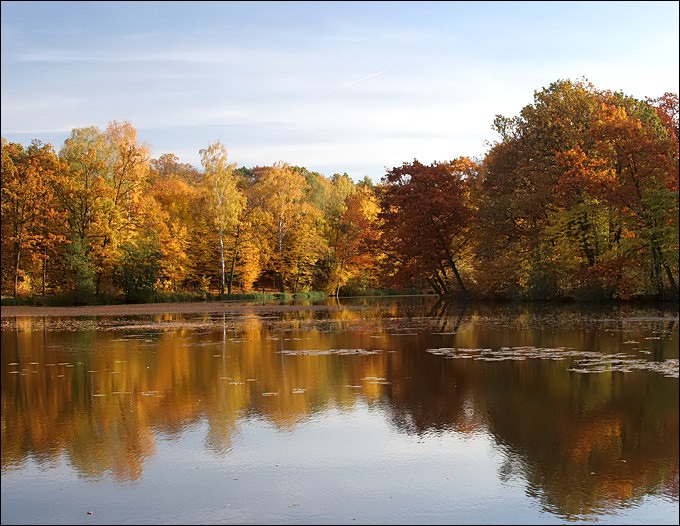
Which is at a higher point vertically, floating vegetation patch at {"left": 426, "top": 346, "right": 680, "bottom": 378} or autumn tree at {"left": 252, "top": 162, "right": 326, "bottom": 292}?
autumn tree at {"left": 252, "top": 162, "right": 326, "bottom": 292}

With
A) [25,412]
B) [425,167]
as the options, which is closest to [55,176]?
[425,167]

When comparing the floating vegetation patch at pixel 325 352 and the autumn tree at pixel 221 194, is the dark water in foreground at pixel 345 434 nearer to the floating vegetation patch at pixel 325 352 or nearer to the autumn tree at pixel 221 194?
the floating vegetation patch at pixel 325 352

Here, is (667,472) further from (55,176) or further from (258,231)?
(258,231)

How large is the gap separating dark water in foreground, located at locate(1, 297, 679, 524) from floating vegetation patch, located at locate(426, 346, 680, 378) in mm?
43

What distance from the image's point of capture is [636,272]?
3181cm

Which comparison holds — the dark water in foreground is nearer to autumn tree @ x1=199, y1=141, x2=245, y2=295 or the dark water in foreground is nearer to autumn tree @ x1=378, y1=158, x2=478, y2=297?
autumn tree @ x1=378, y1=158, x2=478, y2=297

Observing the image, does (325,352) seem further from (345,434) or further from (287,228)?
(287,228)

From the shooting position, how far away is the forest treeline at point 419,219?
105 feet

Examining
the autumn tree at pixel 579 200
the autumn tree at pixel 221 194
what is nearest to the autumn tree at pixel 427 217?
the autumn tree at pixel 579 200

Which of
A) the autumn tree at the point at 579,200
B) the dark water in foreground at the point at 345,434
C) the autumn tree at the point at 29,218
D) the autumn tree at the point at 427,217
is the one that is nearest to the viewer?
the dark water in foreground at the point at 345,434

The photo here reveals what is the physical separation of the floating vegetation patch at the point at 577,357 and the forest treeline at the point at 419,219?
16.7 metres

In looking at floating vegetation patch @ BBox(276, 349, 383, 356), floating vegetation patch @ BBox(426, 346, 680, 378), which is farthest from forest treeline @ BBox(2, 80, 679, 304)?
floating vegetation patch @ BBox(276, 349, 383, 356)

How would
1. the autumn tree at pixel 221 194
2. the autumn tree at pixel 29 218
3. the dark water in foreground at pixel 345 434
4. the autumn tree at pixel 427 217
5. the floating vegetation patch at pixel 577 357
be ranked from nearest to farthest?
the dark water in foreground at pixel 345 434
the floating vegetation patch at pixel 577 357
the autumn tree at pixel 427 217
the autumn tree at pixel 29 218
the autumn tree at pixel 221 194

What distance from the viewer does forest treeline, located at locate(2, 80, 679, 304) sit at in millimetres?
32094
